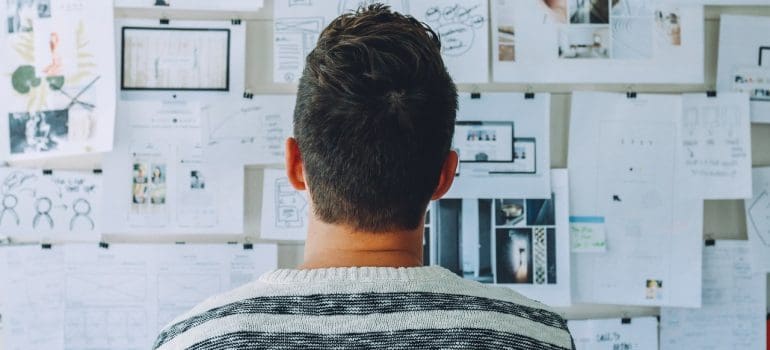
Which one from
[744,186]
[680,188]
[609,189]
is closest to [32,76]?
[609,189]

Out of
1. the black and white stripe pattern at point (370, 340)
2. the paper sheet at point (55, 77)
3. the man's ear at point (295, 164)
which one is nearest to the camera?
the black and white stripe pattern at point (370, 340)

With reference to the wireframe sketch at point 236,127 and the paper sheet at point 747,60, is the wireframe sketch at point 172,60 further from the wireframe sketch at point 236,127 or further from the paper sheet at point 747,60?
the paper sheet at point 747,60

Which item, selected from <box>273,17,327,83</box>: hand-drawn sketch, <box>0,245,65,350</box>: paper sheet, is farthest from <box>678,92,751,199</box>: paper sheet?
<box>0,245,65,350</box>: paper sheet

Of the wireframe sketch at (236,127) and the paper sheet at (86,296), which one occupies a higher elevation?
the wireframe sketch at (236,127)

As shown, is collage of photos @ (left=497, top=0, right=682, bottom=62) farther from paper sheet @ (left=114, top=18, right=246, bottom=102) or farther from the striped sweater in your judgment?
the striped sweater

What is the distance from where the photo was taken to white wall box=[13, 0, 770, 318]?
1337 mm

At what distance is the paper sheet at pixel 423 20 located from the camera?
134 centimetres

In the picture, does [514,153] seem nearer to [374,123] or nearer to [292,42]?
[292,42]

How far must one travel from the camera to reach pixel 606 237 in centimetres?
138

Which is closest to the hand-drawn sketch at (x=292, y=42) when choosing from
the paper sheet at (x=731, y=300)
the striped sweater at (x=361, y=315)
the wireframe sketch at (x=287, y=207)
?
the wireframe sketch at (x=287, y=207)

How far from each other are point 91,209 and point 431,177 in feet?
2.95

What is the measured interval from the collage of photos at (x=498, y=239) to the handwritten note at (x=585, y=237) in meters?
0.04

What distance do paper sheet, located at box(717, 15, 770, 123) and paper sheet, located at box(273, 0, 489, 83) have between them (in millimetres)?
Answer: 504

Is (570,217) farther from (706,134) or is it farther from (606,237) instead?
(706,134)
